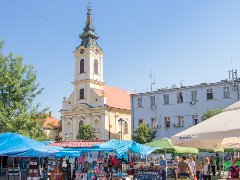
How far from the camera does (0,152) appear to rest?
14.6 m

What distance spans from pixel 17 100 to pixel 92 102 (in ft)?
107

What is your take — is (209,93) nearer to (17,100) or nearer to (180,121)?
(180,121)

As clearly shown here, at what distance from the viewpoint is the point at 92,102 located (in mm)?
60312

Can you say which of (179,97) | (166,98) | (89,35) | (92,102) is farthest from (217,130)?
(89,35)

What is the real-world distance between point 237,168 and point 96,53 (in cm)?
5341

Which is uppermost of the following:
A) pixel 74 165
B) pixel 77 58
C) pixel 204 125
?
pixel 77 58

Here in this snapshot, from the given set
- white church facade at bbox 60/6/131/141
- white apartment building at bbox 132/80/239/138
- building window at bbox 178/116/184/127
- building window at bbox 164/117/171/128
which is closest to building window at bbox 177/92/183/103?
white apartment building at bbox 132/80/239/138

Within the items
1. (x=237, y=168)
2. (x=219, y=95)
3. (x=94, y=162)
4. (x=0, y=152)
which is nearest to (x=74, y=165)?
(x=94, y=162)

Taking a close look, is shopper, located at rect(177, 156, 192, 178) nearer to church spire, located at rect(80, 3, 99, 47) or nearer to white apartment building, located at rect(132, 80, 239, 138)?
white apartment building, located at rect(132, 80, 239, 138)

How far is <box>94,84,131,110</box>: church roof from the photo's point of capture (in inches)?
2424

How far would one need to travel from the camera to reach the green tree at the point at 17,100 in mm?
27109

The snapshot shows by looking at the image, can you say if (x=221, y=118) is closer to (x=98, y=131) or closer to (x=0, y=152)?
(x=0, y=152)

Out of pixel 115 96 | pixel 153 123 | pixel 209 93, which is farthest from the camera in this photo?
pixel 115 96

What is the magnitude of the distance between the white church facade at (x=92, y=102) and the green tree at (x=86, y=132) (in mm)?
2232
